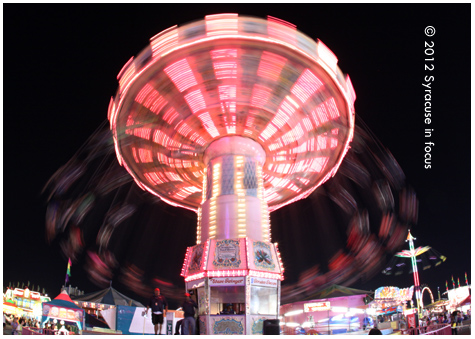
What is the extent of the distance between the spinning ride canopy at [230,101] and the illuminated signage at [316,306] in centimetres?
1406

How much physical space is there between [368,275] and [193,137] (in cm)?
2160

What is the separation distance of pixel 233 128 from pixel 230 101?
4.95 ft

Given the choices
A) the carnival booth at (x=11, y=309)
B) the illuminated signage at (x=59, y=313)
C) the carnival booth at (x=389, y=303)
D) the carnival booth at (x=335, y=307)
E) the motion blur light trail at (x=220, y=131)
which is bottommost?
the carnival booth at (x=11, y=309)

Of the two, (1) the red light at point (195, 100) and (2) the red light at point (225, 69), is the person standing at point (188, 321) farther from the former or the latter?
(2) the red light at point (225, 69)

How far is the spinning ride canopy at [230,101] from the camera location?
1652 centimetres

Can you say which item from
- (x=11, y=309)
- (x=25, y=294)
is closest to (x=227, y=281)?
(x=11, y=309)

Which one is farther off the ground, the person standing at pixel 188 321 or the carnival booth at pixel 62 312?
the person standing at pixel 188 321

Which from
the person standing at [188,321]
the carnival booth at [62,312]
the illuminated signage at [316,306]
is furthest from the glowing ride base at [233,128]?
the illuminated signage at [316,306]

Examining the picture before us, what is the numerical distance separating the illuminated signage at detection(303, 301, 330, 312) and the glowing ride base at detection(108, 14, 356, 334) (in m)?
14.8

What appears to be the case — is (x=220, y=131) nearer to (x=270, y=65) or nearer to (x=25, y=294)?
(x=270, y=65)

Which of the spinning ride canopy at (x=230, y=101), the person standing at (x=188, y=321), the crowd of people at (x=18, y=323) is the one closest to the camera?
the person standing at (x=188, y=321)

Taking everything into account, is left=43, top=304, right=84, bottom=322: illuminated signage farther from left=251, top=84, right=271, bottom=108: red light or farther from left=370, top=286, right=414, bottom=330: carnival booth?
left=370, top=286, right=414, bottom=330: carnival booth

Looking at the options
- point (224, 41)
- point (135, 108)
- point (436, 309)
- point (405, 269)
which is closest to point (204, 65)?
point (224, 41)

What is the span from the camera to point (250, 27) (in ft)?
53.7
